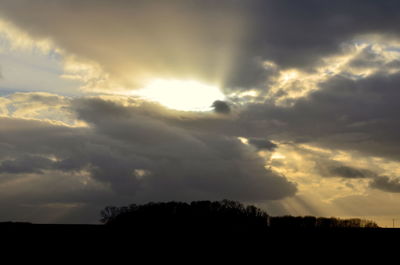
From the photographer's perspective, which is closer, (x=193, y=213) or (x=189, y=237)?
(x=189, y=237)

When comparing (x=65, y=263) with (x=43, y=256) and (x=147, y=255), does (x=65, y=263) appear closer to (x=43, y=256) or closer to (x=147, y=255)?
(x=43, y=256)

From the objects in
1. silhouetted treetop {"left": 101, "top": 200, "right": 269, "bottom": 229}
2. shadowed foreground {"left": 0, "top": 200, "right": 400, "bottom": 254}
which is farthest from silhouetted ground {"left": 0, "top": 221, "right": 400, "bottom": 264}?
silhouetted treetop {"left": 101, "top": 200, "right": 269, "bottom": 229}

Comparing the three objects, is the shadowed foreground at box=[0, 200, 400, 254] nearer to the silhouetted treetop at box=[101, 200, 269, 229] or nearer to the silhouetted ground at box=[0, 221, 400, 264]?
the silhouetted ground at box=[0, 221, 400, 264]

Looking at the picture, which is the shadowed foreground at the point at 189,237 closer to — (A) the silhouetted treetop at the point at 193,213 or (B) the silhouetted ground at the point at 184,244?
(B) the silhouetted ground at the point at 184,244

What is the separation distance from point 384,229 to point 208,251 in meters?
14.0

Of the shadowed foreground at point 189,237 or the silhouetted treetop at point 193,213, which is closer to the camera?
the shadowed foreground at point 189,237

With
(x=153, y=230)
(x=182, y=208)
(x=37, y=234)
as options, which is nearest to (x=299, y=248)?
(x=153, y=230)

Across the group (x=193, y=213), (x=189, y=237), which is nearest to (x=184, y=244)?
(x=189, y=237)

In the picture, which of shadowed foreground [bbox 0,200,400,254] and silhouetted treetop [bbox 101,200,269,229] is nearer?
shadowed foreground [bbox 0,200,400,254]

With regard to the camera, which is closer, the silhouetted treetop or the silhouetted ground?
the silhouetted ground

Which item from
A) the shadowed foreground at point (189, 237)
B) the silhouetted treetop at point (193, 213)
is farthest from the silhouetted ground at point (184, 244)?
the silhouetted treetop at point (193, 213)

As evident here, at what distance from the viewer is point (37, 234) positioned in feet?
100.0

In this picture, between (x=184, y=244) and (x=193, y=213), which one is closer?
(x=184, y=244)

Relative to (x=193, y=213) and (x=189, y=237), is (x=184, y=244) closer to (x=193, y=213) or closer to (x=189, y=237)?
(x=189, y=237)
